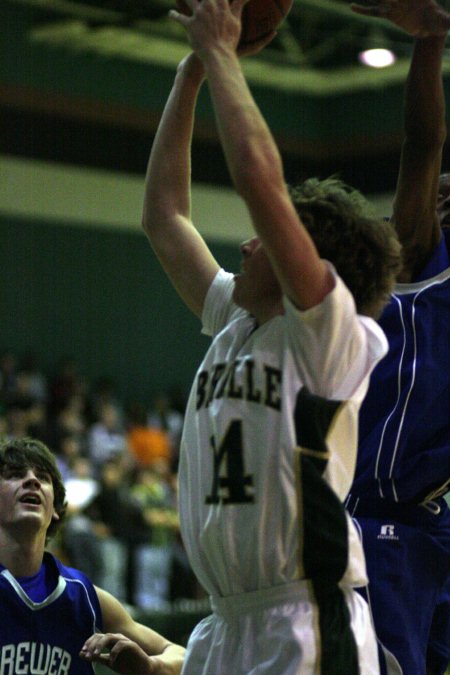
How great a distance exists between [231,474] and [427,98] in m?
1.23

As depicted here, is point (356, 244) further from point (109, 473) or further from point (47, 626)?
point (109, 473)

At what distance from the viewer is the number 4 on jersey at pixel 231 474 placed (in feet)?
8.55

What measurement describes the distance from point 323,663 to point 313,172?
615 inches

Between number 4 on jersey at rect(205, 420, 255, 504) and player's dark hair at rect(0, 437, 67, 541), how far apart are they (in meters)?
1.30

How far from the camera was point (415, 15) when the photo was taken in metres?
3.19

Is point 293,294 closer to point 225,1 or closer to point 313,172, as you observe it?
point 225,1

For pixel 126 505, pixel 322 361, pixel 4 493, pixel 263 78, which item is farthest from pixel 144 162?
pixel 322 361

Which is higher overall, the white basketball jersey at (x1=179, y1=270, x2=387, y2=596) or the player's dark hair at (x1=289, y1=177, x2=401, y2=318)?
the player's dark hair at (x1=289, y1=177, x2=401, y2=318)

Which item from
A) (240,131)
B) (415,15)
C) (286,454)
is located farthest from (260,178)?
(415,15)

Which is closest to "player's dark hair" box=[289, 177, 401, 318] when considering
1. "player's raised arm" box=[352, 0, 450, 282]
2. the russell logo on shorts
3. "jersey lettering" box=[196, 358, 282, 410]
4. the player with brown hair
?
the player with brown hair

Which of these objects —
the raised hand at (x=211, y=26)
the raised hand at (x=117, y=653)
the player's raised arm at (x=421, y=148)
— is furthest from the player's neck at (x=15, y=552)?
the raised hand at (x=211, y=26)

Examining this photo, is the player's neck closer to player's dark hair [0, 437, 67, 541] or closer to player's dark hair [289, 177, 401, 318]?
player's dark hair [0, 437, 67, 541]

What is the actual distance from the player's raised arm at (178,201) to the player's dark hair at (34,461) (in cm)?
98

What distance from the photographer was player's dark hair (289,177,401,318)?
267 centimetres
